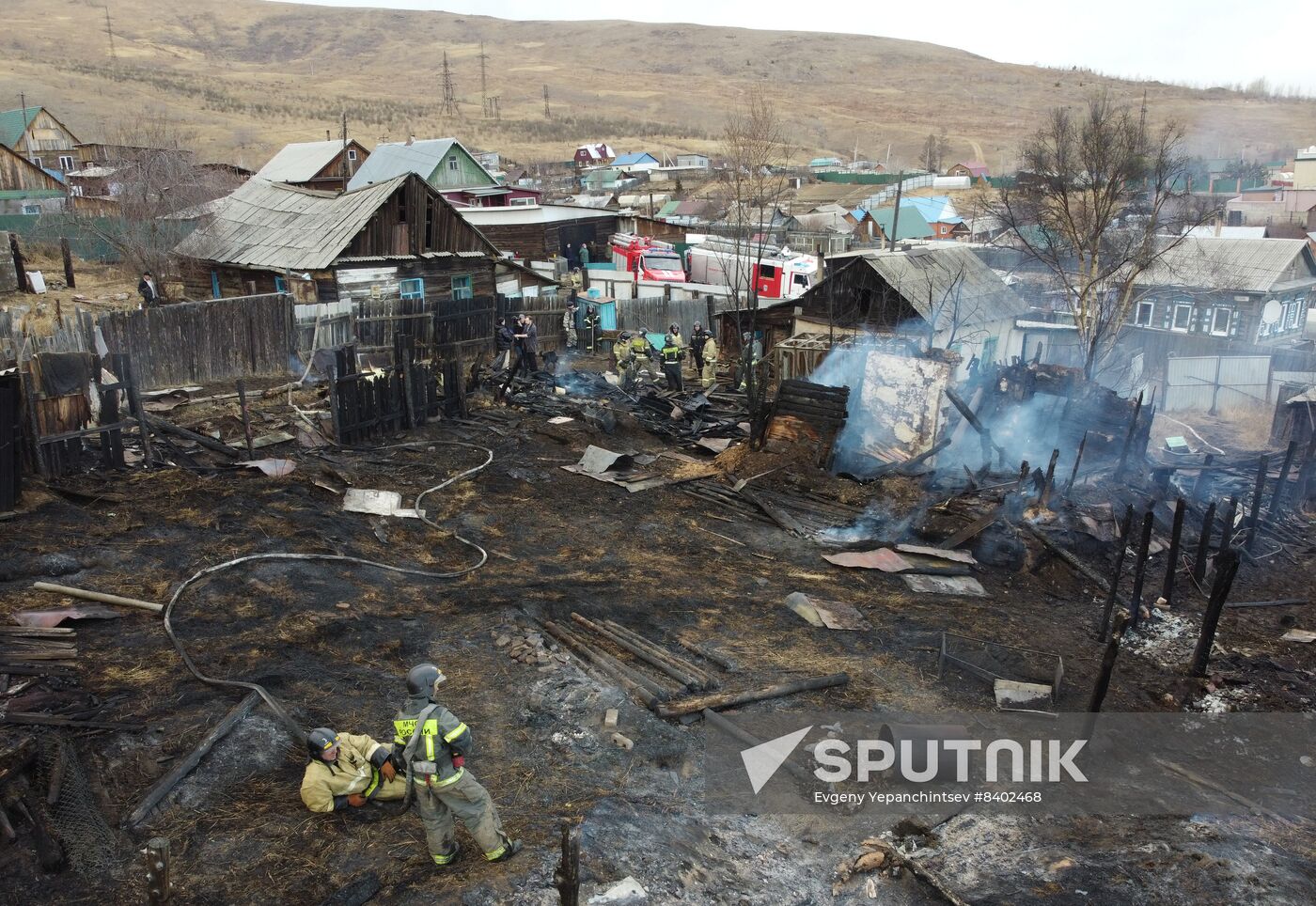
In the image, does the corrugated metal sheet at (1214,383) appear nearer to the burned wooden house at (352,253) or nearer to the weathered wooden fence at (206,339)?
the burned wooden house at (352,253)

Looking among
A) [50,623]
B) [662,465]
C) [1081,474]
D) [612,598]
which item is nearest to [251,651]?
[50,623]

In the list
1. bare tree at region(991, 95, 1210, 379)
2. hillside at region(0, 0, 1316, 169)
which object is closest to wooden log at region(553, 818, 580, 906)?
bare tree at region(991, 95, 1210, 379)

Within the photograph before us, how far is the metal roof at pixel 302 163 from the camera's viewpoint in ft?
139

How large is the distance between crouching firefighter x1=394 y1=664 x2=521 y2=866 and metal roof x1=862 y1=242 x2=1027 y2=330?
1707cm

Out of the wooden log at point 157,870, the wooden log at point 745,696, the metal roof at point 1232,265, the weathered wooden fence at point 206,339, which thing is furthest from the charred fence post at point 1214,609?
the metal roof at point 1232,265

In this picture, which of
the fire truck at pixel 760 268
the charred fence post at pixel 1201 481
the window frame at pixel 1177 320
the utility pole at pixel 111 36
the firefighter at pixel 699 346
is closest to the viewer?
the charred fence post at pixel 1201 481

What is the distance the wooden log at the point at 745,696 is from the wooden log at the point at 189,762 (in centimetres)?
311

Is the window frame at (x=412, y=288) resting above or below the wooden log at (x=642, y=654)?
above

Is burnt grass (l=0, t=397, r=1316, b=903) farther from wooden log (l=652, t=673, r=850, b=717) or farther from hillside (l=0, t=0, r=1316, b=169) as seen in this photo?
hillside (l=0, t=0, r=1316, b=169)

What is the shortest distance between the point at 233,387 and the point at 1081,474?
50.2 feet

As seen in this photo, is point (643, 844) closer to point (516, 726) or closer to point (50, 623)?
point (516, 726)

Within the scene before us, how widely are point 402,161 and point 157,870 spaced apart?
41.1 metres

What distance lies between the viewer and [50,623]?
742 centimetres

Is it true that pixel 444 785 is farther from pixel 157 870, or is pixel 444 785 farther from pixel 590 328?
pixel 590 328
